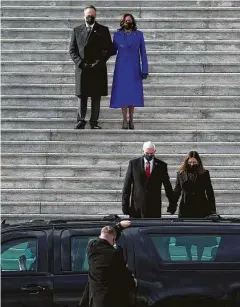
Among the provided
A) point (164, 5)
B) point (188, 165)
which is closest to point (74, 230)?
point (188, 165)

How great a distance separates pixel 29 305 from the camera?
1119 cm

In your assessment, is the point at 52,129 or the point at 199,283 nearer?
the point at 199,283

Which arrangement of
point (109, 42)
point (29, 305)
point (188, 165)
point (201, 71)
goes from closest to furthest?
point (29, 305), point (188, 165), point (109, 42), point (201, 71)

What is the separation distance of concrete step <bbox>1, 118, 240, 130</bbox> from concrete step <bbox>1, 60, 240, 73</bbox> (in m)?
1.75

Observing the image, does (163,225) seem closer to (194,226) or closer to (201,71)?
(194,226)

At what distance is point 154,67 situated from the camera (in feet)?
70.4

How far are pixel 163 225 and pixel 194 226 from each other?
0.88 ft

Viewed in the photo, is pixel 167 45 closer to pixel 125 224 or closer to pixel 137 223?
pixel 137 223

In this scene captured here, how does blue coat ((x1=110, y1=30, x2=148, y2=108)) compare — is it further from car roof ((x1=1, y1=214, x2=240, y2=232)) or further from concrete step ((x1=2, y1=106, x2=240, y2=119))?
car roof ((x1=1, y1=214, x2=240, y2=232))

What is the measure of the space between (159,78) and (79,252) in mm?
9932

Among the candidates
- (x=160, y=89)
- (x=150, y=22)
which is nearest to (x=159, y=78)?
(x=160, y=89)

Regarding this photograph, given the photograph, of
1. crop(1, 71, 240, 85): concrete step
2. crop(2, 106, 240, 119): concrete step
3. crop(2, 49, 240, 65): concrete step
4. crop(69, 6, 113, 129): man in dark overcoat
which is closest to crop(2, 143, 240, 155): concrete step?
crop(69, 6, 113, 129): man in dark overcoat

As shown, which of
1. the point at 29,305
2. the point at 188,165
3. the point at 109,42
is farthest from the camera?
the point at 109,42

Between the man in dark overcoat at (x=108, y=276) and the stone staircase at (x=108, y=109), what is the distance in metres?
7.31
